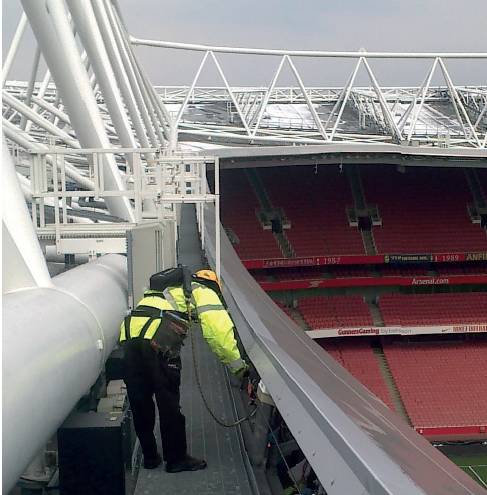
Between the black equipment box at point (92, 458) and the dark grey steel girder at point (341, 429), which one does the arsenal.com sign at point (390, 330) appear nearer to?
the dark grey steel girder at point (341, 429)

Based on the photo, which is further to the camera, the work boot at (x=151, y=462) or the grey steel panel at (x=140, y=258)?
the grey steel panel at (x=140, y=258)

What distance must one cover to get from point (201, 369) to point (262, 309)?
26.2 inches

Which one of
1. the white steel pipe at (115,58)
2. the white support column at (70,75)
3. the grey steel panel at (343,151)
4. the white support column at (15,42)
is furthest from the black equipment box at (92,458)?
the grey steel panel at (343,151)

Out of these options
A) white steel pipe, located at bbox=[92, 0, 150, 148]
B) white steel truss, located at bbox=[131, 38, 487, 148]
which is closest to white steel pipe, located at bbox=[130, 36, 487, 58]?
white steel truss, located at bbox=[131, 38, 487, 148]

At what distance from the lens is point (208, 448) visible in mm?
3477

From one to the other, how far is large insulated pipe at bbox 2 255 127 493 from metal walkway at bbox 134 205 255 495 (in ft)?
1.91

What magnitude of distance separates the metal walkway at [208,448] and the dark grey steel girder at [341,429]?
522 millimetres

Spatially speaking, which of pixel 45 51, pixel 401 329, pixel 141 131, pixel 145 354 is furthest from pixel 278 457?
pixel 401 329

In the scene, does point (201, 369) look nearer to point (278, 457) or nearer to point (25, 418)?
point (278, 457)

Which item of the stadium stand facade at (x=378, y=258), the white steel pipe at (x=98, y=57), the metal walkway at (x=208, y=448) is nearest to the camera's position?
the metal walkway at (x=208, y=448)

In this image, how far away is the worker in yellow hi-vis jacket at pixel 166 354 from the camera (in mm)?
3191

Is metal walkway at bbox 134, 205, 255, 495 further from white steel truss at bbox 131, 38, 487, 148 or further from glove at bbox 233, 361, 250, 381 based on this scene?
white steel truss at bbox 131, 38, 487, 148

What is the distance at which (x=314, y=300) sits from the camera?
21109mm

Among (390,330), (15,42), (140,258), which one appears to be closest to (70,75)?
(140,258)
